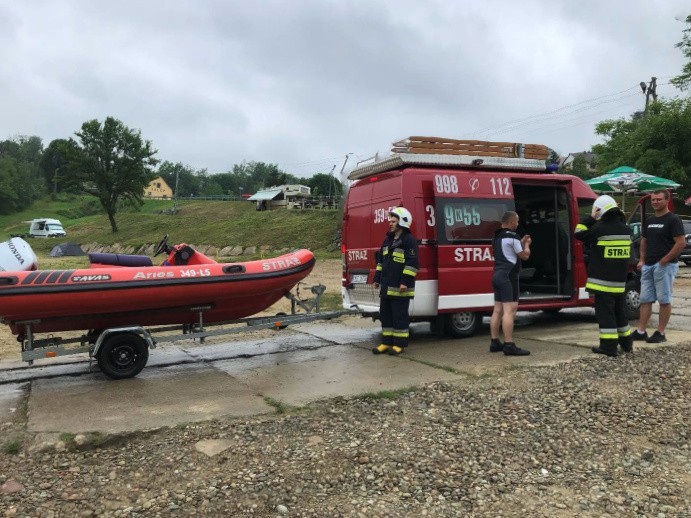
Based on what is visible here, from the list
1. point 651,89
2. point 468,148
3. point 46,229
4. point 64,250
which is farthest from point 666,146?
point 46,229

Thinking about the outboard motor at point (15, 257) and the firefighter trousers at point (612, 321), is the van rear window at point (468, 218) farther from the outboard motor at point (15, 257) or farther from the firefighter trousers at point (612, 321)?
the outboard motor at point (15, 257)

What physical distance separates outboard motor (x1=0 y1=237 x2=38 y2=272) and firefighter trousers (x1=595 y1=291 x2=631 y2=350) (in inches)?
238

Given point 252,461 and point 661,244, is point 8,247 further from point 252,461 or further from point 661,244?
point 661,244

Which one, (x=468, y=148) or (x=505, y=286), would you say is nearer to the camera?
(x=505, y=286)

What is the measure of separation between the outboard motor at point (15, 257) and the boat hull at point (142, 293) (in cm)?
31

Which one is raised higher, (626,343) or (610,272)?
(610,272)

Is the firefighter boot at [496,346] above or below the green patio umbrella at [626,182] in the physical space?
below

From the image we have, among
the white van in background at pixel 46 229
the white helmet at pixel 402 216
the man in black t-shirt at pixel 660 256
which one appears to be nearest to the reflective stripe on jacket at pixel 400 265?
the white helmet at pixel 402 216

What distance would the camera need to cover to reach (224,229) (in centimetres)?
3506

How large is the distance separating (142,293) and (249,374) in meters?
A: 1.41

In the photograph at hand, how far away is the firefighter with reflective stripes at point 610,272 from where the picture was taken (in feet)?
19.5

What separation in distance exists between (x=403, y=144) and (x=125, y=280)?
12.7 ft

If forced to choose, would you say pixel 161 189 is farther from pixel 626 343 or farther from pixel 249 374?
pixel 626 343

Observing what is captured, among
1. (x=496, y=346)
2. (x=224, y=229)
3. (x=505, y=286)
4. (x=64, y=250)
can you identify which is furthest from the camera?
(x=64, y=250)
